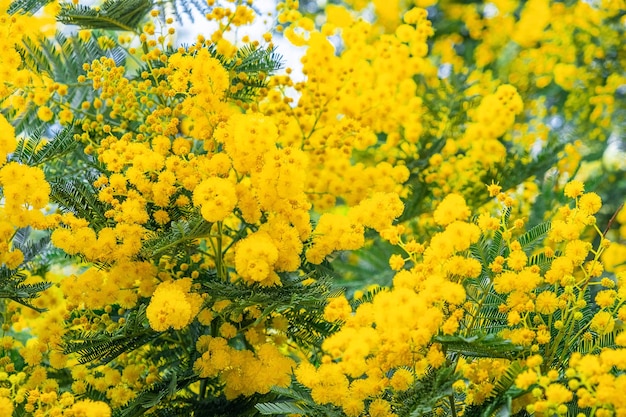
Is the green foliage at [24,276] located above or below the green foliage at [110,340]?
above

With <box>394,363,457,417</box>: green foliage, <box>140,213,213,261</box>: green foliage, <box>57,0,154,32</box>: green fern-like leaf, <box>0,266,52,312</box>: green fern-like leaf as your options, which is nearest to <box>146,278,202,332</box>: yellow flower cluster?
<box>140,213,213,261</box>: green foliage

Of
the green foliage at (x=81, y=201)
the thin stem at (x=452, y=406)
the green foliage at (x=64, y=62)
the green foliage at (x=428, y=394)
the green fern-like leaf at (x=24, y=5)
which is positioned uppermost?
the green fern-like leaf at (x=24, y=5)

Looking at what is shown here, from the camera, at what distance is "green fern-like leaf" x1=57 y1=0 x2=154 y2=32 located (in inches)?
117

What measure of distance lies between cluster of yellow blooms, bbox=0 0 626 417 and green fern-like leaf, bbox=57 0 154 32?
0.09m

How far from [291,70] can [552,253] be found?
3.92 feet

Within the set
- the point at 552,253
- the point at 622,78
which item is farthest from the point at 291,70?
the point at 622,78

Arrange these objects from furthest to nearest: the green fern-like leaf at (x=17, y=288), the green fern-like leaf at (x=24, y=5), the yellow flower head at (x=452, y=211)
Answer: the green fern-like leaf at (x=24, y=5) < the green fern-like leaf at (x=17, y=288) < the yellow flower head at (x=452, y=211)

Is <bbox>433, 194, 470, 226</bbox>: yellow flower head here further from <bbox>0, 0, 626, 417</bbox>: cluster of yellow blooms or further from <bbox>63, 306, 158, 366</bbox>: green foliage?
<bbox>63, 306, 158, 366</bbox>: green foliage

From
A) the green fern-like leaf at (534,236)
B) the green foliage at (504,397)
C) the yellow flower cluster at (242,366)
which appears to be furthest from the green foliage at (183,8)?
the green foliage at (504,397)

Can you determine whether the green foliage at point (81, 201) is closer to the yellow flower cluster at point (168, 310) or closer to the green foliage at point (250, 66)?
the yellow flower cluster at point (168, 310)

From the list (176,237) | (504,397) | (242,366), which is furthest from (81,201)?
(504,397)

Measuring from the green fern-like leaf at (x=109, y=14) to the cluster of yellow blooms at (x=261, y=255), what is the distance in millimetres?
89

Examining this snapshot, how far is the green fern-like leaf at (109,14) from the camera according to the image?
9.77ft

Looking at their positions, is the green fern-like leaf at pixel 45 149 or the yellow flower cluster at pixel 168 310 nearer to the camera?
the yellow flower cluster at pixel 168 310
